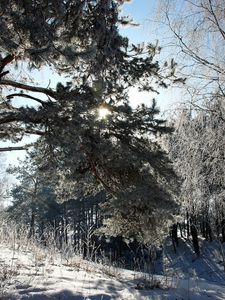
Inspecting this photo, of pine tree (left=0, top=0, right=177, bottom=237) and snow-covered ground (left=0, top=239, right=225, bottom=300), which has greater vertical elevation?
pine tree (left=0, top=0, right=177, bottom=237)

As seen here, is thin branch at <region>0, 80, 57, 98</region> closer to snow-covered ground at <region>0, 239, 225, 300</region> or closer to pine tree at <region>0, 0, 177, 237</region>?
pine tree at <region>0, 0, 177, 237</region>

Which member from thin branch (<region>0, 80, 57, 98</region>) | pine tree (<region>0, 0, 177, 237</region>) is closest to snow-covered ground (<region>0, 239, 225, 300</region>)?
pine tree (<region>0, 0, 177, 237</region>)

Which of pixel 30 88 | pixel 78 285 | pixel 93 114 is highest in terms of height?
pixel 30 88

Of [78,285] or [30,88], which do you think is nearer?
[78,285]

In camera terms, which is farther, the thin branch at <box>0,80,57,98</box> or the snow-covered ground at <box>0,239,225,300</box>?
the thin branch at <box>0,80,57,98</box>

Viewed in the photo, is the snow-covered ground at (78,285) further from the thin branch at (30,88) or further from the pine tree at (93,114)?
the thin branch at (30,88)

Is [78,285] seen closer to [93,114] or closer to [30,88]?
[93,114]

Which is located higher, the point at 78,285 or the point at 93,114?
the point at 93,114

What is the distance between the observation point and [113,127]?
7336 mm

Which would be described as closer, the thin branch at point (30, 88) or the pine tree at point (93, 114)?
the pine tree at point (93, 114)

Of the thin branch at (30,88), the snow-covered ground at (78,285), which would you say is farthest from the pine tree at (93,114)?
the snow-covered ground at (78,285)

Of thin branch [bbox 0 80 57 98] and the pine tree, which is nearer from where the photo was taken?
the pine tree

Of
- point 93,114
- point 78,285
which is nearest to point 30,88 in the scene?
point 93,114

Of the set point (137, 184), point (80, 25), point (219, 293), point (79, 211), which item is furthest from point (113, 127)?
point (79, 211)
